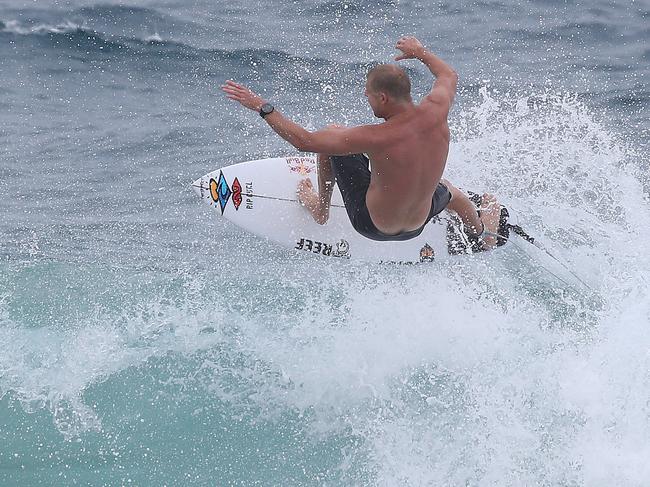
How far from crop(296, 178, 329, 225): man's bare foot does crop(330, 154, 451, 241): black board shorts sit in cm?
67

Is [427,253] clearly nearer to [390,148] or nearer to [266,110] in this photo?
[390,148]

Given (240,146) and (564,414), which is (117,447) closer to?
(564,414)

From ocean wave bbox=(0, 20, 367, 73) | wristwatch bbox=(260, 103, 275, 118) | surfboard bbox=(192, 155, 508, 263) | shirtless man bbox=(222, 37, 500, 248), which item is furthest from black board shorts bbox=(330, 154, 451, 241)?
ocean wave bbox=(0, 20, 367, 73)

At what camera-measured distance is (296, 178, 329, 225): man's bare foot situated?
762cm

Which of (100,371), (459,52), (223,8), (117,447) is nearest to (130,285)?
(100,371)

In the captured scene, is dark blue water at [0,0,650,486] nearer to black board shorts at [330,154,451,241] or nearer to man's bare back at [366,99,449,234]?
black board shorts at [330,154,451,241]

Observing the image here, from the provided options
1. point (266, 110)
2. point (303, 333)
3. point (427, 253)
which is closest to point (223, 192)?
point (303, 333)

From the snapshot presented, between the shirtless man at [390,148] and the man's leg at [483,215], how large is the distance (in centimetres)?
34

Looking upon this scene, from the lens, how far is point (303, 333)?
828 cm

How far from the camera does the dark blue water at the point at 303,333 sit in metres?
7.01

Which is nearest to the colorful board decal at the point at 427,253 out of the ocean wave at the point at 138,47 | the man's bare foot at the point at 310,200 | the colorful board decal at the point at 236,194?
the man's bare foot at the point at 310,200

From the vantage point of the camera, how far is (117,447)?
7.43 metres

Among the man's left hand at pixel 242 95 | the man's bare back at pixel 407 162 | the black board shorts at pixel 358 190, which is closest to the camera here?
the man's left hand at pixel 242 95

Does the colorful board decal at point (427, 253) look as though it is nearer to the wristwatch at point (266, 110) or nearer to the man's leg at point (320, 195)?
the man's leg at point (320, 195)
